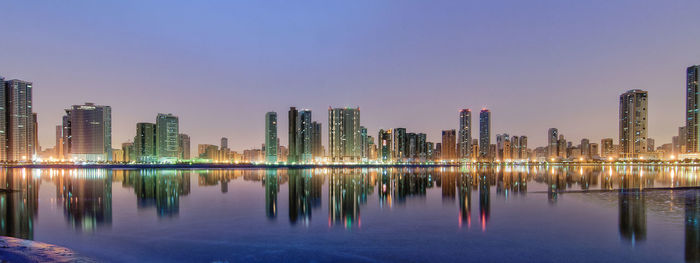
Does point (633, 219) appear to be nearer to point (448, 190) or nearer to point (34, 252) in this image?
point (448, 190)

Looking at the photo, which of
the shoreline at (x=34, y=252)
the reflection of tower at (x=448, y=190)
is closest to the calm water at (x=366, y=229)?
the shoreline at (x=34, y=252)

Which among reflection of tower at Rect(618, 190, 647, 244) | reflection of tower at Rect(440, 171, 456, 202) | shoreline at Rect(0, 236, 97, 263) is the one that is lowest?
reflection of tower at Rect(440, 171, 456, 202)

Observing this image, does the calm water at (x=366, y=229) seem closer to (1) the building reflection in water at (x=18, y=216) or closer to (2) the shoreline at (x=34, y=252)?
(1) the building reflection in water at (x=18, y=216)

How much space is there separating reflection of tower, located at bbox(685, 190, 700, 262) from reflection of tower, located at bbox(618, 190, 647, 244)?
178 cm

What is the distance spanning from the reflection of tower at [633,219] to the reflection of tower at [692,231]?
5.84 feet

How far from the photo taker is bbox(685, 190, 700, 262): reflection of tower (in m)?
15.3

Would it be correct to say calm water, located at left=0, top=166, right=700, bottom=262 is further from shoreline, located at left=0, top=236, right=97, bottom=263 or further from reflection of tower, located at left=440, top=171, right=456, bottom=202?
reflection of tower, located at left=440, top=171, right=456, bottom=202

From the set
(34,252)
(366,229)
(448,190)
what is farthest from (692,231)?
(34,252)

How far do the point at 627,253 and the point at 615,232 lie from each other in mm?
4937

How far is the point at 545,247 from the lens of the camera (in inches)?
669

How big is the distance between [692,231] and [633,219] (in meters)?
4.09

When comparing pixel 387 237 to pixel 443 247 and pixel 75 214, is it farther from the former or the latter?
pixel 75 214

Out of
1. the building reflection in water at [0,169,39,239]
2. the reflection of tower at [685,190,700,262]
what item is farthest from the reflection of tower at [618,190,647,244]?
the building reflection in water at [0,169,39,239]

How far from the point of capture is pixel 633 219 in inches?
944
